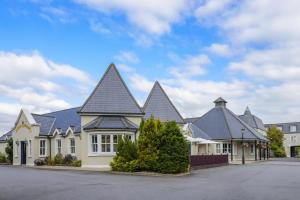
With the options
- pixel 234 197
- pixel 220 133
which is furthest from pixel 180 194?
pixel 220 133

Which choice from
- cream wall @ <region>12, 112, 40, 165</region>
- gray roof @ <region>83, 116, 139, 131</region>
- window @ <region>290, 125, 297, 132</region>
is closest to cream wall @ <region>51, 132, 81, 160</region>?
cream wall @ <region>12, 112, 40, 165</region>

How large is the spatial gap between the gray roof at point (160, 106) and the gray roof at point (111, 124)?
601 centimetres

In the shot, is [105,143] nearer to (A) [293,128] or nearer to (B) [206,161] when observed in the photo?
(B) [206,161]

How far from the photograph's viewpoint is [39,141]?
42469 millimetres

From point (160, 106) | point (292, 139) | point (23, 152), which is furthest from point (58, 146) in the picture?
point (292, 139)

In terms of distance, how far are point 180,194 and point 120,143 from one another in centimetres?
1445

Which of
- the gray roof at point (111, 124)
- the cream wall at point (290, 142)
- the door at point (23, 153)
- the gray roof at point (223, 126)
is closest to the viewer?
the gray roof at point (111, 124)

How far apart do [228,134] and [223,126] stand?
215 cm

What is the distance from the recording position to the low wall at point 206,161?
34094mm

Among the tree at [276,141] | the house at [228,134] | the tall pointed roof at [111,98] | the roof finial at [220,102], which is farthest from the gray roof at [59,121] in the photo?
the tree at [276,141]

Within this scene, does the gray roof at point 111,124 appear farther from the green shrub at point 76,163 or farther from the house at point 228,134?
the house at point 228,134

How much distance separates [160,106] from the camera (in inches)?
1676

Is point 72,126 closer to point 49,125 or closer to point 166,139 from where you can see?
point 49,125

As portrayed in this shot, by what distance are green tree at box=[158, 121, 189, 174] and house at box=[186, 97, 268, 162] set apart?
2228 centimetres
